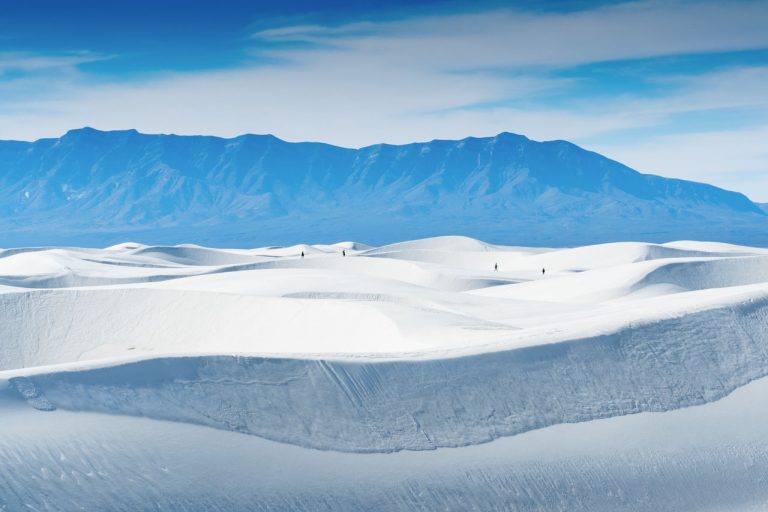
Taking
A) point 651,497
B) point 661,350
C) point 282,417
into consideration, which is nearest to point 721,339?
point 661,350

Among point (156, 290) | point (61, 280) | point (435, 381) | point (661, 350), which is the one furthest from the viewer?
point (61, 280)

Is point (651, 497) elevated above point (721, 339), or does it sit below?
below

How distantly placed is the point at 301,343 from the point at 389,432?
12.4m

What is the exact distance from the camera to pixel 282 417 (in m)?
20.4

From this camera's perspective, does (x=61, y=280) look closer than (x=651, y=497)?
No

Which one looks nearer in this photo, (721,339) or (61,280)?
(721,339)

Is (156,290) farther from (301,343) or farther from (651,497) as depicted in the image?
(651,497)

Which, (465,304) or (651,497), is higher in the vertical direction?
(465,304)

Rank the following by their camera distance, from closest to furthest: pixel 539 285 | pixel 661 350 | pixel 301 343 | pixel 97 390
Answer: pixel 97 390, pixel 661 350, pixel 301 343, pixel 539 285

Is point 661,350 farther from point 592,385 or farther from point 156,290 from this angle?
point 156,290

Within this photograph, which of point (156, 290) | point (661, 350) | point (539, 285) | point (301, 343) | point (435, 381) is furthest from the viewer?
point (539, 285)

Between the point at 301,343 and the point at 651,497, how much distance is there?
15127 millimetres

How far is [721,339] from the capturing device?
27.1 meters

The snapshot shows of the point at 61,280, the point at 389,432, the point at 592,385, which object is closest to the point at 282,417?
the point at 389,432
